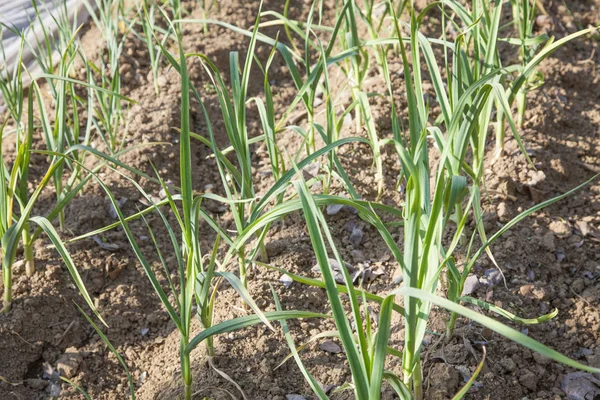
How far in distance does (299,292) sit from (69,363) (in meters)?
0.65

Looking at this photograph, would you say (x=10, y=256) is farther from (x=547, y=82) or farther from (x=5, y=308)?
(x=547, y=82)

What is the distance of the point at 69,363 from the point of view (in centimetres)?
186

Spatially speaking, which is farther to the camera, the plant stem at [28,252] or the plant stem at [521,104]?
the plant stem at [521,104]

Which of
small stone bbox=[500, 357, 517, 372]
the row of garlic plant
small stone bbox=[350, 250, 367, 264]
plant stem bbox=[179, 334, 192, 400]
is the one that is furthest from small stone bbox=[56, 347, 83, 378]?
small stone bbox=[500, 357, 517, 372]

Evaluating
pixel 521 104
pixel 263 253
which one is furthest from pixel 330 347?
pixel 521 104

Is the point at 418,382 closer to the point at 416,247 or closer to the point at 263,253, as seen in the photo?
the point at 416,247

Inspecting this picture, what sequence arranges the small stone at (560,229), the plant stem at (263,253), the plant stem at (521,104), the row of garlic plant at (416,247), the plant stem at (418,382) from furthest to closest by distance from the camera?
1. the plant stem at (521,104)
2. the small stone at (560,229)
3. the plant stem at (263,253)
4. the plant stem at (418,382)
5. the row of garlic plant at (416,247)

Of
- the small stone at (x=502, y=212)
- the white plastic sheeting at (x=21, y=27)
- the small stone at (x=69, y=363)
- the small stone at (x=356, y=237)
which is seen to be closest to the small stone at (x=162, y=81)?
the white plastic sheeting at (x=21, y=27)

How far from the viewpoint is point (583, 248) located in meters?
2.10

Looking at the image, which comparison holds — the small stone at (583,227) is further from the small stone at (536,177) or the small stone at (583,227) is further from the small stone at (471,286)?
the small stone at (471,286)

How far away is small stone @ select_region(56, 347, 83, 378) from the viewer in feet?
6.08

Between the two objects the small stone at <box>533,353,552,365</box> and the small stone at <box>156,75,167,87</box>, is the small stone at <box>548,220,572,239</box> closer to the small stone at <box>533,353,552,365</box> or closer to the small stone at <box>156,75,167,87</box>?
the small stone at <box>533,353,552,365</box>

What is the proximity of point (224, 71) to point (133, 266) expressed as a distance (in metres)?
1.23

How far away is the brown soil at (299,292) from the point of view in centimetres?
170
